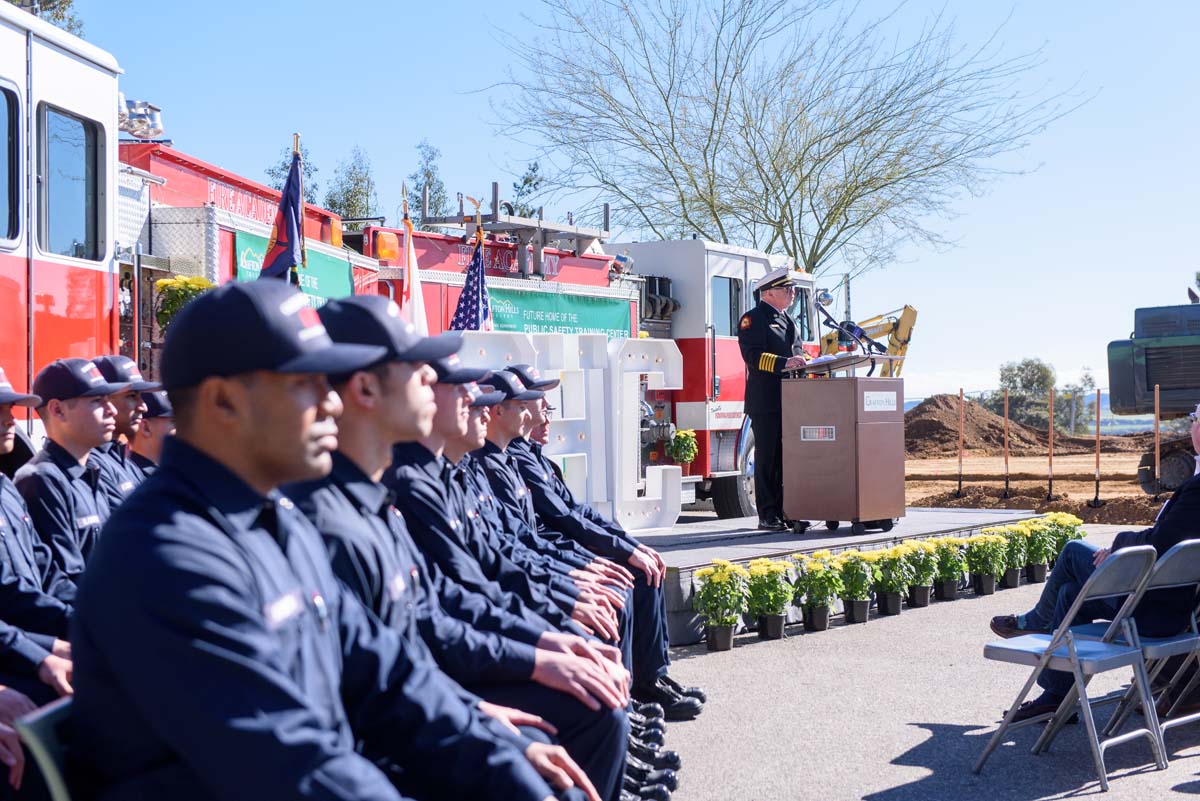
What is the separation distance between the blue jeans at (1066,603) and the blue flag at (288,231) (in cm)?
447

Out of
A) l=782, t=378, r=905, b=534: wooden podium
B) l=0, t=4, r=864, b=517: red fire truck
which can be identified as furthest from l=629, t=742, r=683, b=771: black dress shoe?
l=782, t=378, r=905, b=534: wooden podium

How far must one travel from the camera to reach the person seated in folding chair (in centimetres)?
615

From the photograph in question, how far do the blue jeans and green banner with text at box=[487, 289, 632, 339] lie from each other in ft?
19.9

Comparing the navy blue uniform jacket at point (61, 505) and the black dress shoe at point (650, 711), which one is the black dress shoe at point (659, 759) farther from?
the navy blue uniform jacket at point (61, 505)

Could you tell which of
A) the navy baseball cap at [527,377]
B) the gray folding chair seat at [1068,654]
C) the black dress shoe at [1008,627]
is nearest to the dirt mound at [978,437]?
the black dress shoe at [1008,627]

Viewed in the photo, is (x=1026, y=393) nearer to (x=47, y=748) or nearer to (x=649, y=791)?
(x=649, y=791)

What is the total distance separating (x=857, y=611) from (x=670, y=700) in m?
3.39

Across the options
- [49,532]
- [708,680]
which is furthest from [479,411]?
[708,680]

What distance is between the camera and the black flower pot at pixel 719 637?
857cm

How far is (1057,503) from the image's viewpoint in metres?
18.9

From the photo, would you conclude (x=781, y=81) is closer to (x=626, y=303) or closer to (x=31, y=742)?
(x=626, y=303)

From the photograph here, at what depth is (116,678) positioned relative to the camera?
1946 mm

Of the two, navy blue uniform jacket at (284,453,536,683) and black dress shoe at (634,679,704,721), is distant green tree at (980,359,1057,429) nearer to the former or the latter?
black dress shoe at (634,679,704,721)

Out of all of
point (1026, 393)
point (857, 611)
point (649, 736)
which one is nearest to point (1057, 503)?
point (857, 611)
